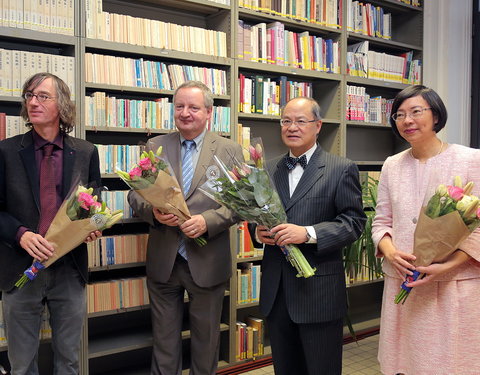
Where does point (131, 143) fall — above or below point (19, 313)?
above

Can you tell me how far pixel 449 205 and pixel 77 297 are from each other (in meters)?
1.73

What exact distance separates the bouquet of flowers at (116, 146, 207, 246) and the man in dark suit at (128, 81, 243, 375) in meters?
0.19

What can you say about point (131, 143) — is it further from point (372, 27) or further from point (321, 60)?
Answer: point (372, 27)

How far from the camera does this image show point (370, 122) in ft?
14.3

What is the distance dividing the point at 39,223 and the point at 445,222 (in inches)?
69.6

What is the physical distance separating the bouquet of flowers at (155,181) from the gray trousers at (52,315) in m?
0.51

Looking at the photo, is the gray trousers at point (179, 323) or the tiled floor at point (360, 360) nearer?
the gray trousers at point (179, 323)

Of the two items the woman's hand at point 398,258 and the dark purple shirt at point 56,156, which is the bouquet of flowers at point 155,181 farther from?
the woman's hand at point 398,258

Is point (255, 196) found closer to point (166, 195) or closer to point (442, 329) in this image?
point (166, 195)

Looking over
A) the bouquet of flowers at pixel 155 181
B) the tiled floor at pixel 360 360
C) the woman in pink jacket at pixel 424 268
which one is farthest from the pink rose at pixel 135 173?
the tiled floor at pixel 360 360

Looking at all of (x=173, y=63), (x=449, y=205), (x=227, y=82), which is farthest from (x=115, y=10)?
(x=449, y=205)

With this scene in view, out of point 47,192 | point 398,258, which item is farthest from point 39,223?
point 398,258

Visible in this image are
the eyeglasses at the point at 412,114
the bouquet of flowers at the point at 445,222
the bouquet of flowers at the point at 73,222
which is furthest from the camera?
the bouquet of flowers at the point at 73,222

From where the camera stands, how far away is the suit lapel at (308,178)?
2.12 m
